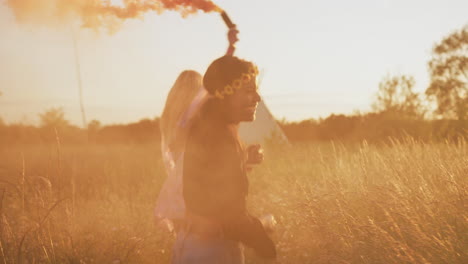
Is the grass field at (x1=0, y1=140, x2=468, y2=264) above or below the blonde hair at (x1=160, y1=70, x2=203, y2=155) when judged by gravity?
below

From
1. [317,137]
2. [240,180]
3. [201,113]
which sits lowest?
[317,137]

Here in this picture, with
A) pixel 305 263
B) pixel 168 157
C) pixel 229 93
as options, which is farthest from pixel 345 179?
pixel 229 93

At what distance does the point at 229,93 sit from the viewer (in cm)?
191

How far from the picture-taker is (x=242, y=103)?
1927mm

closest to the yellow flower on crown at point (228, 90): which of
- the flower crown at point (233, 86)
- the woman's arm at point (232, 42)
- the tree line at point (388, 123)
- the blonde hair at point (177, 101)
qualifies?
the flower crown at point (233, 86)

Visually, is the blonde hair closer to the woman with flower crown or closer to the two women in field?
the two women in field

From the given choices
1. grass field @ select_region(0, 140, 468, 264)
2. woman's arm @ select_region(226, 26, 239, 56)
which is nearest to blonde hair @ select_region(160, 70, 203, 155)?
woman's arm @ select_region(226, 26, 239, 56)

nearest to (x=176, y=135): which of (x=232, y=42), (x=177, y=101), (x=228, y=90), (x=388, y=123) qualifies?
(x=228, y=90)

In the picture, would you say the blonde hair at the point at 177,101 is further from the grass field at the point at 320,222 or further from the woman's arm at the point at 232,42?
the grass field at the point at 320,222

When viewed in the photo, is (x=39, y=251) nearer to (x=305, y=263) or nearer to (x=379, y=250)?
(x=305, y=263)

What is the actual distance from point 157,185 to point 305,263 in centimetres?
554

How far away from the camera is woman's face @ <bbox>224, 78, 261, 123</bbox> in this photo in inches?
75.4

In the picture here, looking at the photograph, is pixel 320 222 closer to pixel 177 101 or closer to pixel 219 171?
pixel 177 101

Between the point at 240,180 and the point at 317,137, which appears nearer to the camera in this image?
the point at 240,180
